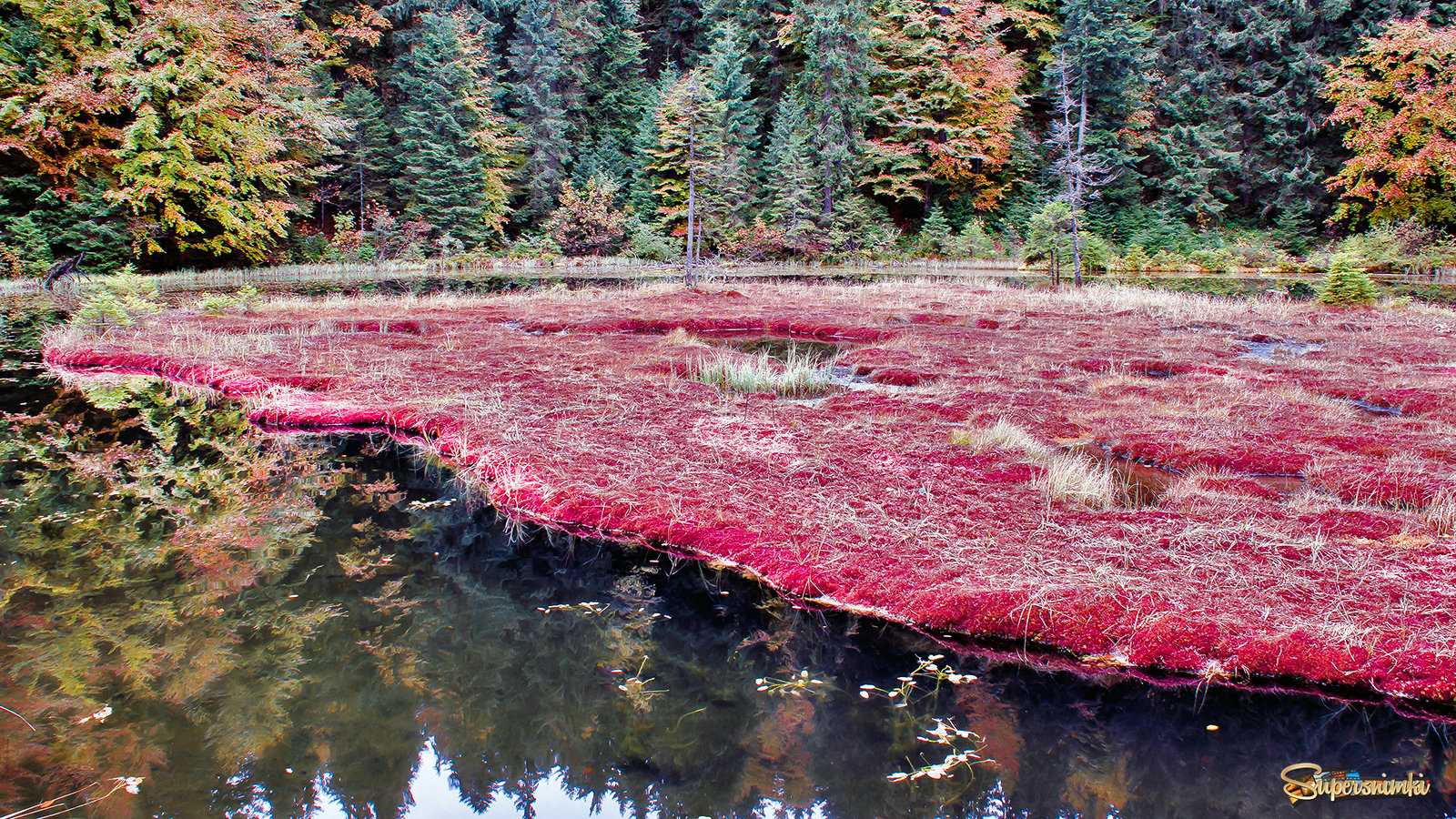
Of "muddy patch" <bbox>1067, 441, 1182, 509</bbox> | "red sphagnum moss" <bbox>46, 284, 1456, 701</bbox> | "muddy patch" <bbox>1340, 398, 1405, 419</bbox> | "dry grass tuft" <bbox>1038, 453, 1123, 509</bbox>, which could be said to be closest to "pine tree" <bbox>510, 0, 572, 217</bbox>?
"red sphagnum moss" <bbox>46, 284, 1456, 701</bbox>

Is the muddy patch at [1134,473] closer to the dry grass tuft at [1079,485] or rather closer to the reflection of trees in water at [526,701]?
the dry grass tuft at [1079,485]

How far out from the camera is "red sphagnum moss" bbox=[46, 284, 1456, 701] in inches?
175

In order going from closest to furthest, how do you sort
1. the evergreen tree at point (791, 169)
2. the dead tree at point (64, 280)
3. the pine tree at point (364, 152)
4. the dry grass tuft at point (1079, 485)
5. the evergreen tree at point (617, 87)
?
the dry grass tuft at point (1079, 485) → the dead tree at point (64, 280) → the pine tree at point (364, 152) → the evergreen tree at point (791, 169) → the evergreen tree at point (617, 87)

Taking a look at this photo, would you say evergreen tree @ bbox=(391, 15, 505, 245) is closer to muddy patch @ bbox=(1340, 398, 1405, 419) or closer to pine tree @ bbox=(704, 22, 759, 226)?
pine tree @ bbox=(704, 22, 759, 226)

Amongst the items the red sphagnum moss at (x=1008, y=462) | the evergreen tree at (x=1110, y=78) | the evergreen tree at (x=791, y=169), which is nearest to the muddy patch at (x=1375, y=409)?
the red sphagnum moss at (x=1008, y=462)

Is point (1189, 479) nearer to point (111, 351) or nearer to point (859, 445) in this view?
point (859, 445)

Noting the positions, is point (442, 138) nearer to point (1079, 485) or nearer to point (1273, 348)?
point (1273, 348)

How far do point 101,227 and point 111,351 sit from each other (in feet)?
56.5

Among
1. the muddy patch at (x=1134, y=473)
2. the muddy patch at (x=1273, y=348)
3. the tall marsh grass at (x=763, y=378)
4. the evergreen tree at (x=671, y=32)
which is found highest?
the evergreen tree at (x=671, y=32)

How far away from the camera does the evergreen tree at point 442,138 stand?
37188 millimetres

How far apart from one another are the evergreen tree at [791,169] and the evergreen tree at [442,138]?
1371cm

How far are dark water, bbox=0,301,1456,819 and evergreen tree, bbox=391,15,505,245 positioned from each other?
34.6 meters
